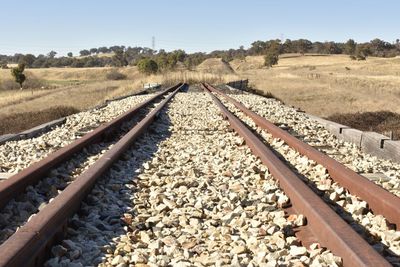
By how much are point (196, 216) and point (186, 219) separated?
108mm

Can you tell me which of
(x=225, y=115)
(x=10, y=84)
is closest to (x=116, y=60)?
(x=10, y=84)

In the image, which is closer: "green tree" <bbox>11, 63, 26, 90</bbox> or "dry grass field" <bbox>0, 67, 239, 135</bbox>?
"dry grass field" <bbox>0, 67, 239, 135</bbox>

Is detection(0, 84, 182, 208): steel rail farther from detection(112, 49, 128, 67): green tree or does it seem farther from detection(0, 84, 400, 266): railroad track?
detection(112, 49, 128, 67): green tree

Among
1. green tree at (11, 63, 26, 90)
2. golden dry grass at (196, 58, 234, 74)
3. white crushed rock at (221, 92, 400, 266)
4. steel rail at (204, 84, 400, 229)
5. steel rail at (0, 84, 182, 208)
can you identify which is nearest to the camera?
white crushed rock at (221, 92, 400, 266)

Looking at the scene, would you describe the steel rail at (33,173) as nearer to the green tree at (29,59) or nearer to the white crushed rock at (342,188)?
the white crushed rock at (342,188)

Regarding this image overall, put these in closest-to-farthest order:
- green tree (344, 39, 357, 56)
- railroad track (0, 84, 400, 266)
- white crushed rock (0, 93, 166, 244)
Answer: railroad track (0, 84, 400, 266)
white crushed rock (0, 93, 166, 244)
green tree (344, 39, 357, 56)

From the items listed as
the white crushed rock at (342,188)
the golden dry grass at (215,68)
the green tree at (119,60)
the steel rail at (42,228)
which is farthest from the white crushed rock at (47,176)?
the green tree at (119,60)

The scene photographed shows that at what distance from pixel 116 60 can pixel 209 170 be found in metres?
164

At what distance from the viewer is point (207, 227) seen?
391 centimetres

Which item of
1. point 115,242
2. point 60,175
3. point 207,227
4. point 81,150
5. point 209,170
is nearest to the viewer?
point 115,242

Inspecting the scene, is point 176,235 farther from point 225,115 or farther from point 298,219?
point 225,115

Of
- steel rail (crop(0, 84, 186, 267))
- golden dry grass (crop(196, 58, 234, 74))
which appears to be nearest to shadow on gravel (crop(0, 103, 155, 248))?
steel rail (crop(0, 84, 186, 267))

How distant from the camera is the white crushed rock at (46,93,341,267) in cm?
321

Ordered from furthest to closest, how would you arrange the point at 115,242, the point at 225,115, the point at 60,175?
the point at 225,115, the point at 60,175, the point at 115,242
